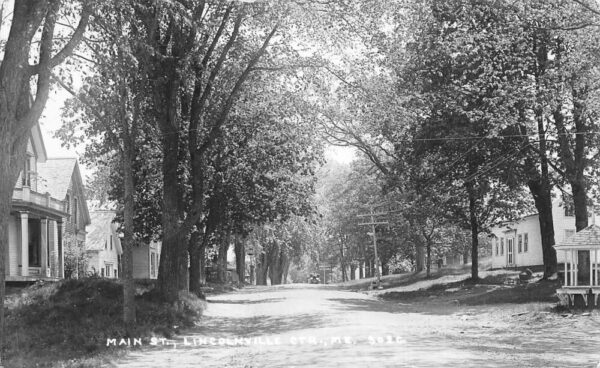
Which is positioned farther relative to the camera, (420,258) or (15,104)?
(420,258)

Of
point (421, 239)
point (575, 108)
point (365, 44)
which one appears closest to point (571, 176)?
point (575, 108)

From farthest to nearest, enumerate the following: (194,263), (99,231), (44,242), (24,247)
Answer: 1. (99,231)
2. (44,242)
3. (24,247)
4. (194,263)

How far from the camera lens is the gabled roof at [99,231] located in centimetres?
6186

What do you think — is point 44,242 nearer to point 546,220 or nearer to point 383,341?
point 546,220

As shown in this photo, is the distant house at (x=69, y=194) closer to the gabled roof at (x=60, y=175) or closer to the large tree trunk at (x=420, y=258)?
the gabled roof at (x=60, y=175)

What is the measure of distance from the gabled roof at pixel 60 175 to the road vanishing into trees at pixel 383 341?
1129 inches

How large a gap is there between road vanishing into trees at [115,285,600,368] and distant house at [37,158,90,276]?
2864 centimetres

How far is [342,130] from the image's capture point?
4253 centimetres

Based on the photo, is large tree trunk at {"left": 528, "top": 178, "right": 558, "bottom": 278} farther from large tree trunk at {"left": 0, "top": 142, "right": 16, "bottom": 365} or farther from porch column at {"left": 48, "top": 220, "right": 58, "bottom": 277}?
porch column at {"left": 48, "top": 220, "right": 58, "bottom": 277}

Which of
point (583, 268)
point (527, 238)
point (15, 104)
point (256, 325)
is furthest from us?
point (527, 238)

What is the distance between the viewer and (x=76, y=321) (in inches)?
735

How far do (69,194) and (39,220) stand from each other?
834 centimetres

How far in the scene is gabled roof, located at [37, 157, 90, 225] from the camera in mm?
50719

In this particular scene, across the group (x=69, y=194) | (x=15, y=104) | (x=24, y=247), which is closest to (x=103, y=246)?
(x=69, y=194)
